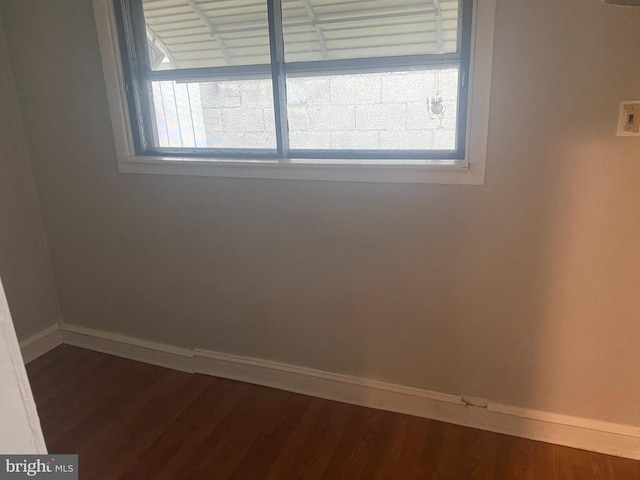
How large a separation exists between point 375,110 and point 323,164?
0.94ft

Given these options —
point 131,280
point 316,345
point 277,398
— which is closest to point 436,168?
point 316,345

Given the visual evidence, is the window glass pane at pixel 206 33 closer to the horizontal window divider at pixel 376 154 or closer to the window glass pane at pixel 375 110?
the window glass pane at pixel 375 110

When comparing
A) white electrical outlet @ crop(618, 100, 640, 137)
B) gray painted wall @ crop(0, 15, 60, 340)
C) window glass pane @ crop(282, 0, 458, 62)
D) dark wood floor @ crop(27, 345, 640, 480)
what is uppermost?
window glass pane @ crop(282, 0, 458, 62)

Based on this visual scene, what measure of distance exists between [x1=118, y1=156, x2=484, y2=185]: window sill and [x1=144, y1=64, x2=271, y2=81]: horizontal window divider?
1.17 ft

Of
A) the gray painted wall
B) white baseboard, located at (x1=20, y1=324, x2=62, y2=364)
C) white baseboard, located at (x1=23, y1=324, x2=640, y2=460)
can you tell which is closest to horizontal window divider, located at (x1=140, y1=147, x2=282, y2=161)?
the gray painted wall

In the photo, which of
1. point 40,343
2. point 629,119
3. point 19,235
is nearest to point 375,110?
point 629,119

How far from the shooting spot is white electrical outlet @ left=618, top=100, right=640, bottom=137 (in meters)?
1.47

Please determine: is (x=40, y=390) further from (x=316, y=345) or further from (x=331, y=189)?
(x=331, y=189)

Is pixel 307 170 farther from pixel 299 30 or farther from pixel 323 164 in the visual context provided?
pixel 299 30

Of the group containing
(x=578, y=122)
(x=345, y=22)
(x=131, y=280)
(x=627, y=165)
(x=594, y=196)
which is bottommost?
(x=131, y=280)

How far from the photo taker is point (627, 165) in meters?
1.53

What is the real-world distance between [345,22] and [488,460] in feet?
5.60

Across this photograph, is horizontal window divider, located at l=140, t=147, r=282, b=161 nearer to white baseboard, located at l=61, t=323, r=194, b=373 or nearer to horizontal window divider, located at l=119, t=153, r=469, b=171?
horizontal window divider, located at l=119, t=153, r=469, b=171

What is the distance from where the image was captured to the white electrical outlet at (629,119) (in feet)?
4.82
